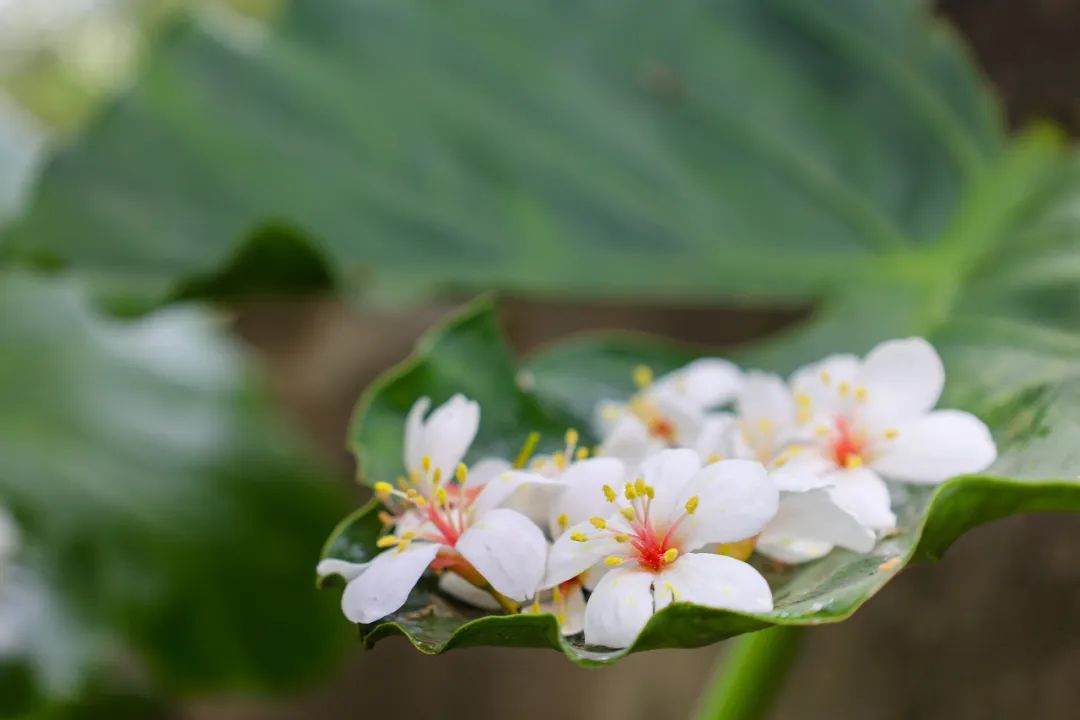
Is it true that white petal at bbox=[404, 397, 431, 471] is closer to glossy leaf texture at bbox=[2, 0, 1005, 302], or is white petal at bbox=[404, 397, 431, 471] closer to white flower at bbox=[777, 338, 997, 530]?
white flower at bbox=[777, 338, 997, 530]

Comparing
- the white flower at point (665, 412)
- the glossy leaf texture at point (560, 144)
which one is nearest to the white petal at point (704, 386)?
the white flower at point (665, 412)

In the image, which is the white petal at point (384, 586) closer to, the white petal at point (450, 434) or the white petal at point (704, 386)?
the white petal at point (450, 434)

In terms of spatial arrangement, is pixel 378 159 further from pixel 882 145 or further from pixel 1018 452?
pixel 1018 452

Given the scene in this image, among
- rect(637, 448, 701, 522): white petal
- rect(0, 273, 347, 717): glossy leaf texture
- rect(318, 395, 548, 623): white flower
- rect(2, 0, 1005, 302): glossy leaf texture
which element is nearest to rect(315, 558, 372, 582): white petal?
rect(318, 395, 548, 623): white flower

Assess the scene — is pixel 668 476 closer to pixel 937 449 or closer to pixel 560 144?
pixel 937 449

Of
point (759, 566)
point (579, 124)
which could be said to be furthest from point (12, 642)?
point (759, 566)

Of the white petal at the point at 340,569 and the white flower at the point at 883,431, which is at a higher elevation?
the white flower at the point at 883,431
